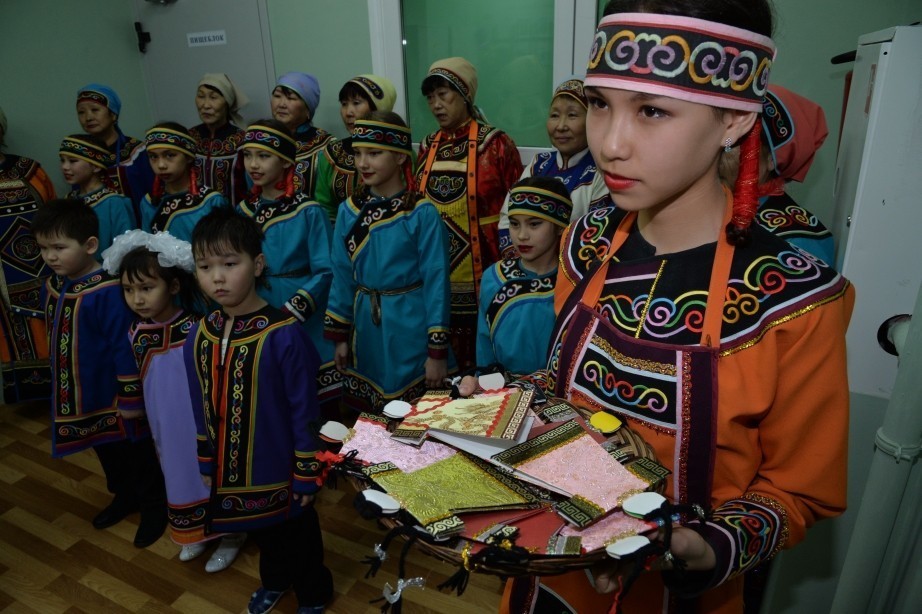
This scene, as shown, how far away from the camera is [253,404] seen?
1.59 meters

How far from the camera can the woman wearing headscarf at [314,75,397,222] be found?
285cm

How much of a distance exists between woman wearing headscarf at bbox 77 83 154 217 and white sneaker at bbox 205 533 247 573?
2.10 meters

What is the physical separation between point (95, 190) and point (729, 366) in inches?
119

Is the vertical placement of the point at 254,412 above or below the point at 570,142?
below

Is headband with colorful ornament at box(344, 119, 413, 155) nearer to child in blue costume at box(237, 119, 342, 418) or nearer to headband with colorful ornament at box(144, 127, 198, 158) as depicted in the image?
child in blue costume at box(237, 119, 342, 418)

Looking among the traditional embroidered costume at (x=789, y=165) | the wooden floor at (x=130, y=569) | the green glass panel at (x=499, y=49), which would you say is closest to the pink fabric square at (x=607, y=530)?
the traditional embroidered costume at (x=789, y=165)

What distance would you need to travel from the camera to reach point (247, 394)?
1.58 meters

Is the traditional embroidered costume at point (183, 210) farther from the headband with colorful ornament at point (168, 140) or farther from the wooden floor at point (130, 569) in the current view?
the wooden floor at point (130, 569)

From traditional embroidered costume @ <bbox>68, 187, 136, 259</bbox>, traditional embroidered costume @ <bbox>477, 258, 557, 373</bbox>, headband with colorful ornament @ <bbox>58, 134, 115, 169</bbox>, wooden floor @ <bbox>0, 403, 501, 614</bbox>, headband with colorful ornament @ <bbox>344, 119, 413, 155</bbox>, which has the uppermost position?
headband with colorful ornament @ <bbox>344, 119, 413, 155</bbox>

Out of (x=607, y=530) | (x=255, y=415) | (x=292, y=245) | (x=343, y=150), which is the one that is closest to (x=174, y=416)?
(x=255, y=415)

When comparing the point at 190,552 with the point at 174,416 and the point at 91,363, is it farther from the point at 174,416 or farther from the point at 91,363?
the point at 91,363

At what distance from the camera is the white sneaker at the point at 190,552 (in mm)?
2012

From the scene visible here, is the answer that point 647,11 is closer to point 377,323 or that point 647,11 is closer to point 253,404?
point 253,404

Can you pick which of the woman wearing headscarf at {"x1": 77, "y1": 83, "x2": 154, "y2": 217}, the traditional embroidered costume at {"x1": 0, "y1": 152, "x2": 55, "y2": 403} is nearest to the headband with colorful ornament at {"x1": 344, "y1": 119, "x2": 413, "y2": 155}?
the woman wearing headscarf at {"x1": 77, "y1": 83, "x2": 154, "y2": 217}
